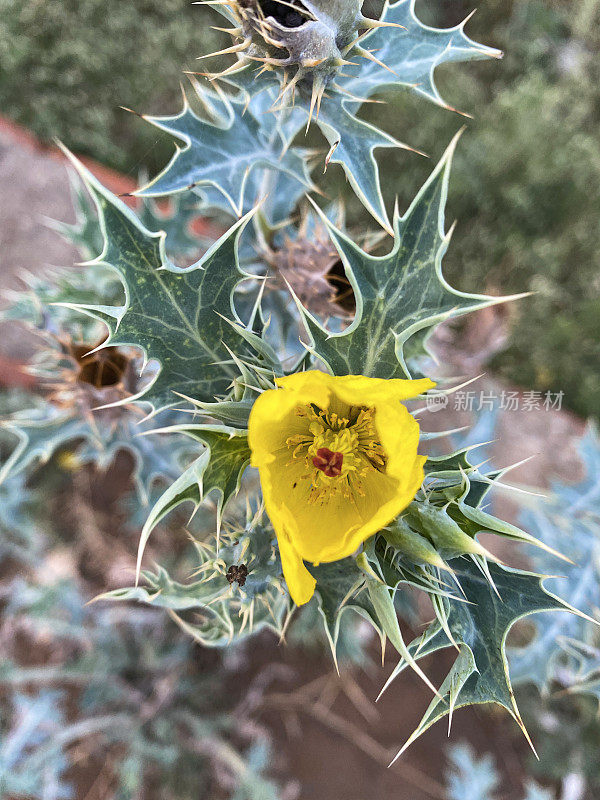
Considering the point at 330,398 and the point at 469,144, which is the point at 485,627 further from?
the point at 469,144

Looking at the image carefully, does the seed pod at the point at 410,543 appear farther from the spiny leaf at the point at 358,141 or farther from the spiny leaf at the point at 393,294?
the spiny leaf at the point at 358,141

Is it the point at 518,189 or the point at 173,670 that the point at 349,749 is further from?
the point at 518,189

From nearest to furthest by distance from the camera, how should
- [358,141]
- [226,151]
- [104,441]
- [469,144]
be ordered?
[358,141] → [226,151] → [104,441] → [469,144]

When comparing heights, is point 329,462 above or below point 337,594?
above

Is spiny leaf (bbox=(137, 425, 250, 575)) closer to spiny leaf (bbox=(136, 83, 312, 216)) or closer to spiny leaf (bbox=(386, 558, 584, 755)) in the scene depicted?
spiny leaf (bbox=(386, 558, 584, 755))

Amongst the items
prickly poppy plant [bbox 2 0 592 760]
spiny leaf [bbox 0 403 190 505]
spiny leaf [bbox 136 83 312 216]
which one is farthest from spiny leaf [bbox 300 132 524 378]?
spiny leaf [bbox 0 403 190 505]

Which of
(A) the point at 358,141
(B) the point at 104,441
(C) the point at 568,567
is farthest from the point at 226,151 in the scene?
(C) the point at 568,567
